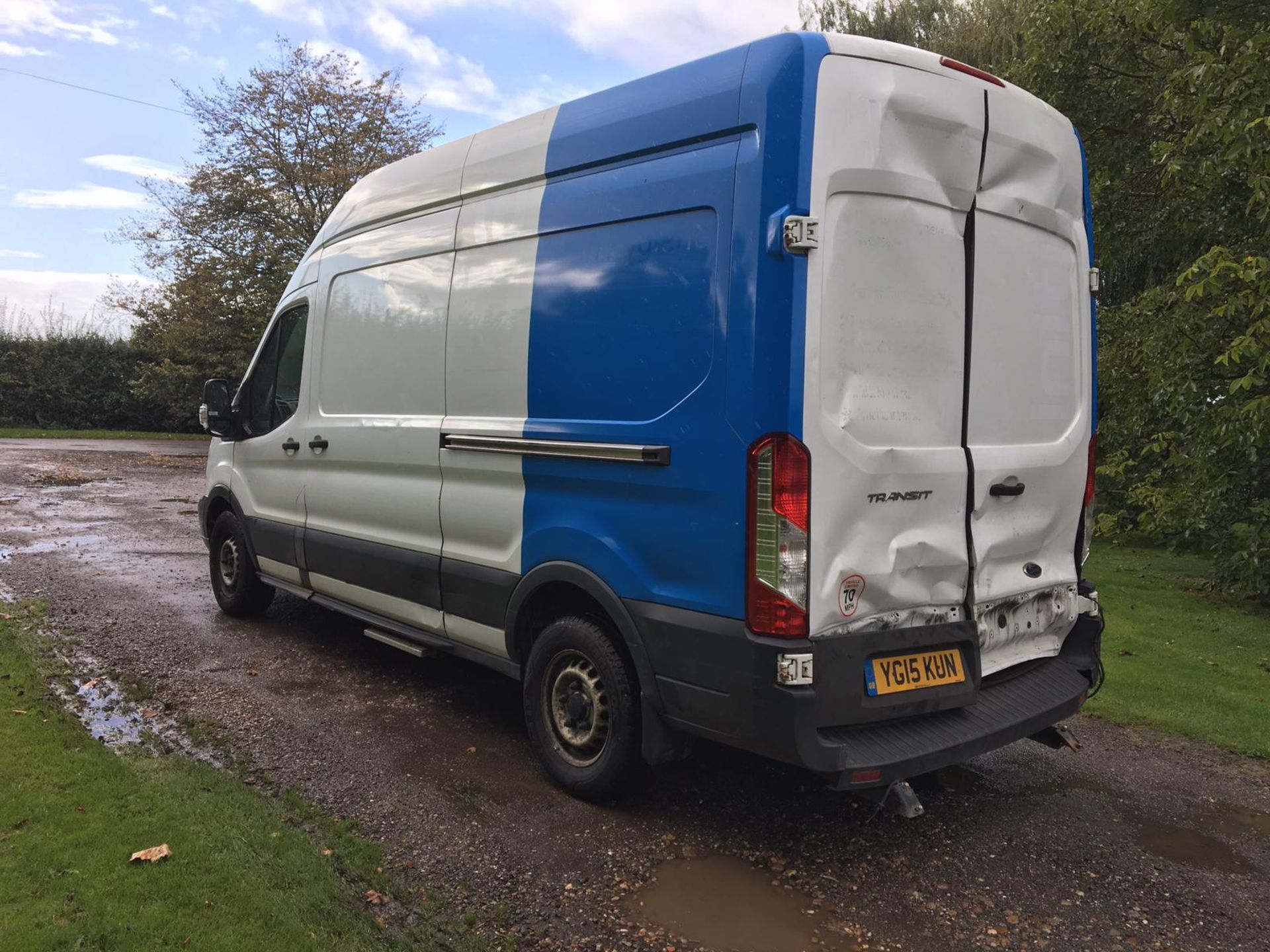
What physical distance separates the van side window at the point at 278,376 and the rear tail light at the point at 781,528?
3828 mm

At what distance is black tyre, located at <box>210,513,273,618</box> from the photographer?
664cm

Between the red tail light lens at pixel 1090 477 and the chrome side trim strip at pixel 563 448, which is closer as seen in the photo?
the chrome side trim strip at pixel 563 448

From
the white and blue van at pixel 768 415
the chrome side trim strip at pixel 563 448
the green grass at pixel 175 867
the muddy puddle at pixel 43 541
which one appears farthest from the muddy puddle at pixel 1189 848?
the muddy puddle at pixel 43 541

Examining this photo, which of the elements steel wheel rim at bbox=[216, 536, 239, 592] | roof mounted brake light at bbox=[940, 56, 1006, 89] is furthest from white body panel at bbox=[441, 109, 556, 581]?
steel wheel rim at bbox=[216, 536, 239, 592]

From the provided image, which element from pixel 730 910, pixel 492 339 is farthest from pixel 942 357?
pixel 730 910

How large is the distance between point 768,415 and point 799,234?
1.95 ft

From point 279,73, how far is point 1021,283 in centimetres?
2493

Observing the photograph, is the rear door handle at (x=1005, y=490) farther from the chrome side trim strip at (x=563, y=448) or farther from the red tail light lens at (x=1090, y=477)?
the chrome side trim strip at (x=563, y=448)

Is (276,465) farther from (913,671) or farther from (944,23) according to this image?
(944,23)

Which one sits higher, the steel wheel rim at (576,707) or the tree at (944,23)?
the tree at (944,23)

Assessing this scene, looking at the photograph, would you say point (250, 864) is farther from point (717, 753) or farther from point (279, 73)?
point (279, 73)

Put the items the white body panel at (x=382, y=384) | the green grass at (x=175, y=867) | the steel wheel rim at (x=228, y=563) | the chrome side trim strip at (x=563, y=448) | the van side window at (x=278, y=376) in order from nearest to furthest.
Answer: the green grass at (x=175, y=867) → the chrome side trim strip at (x=563, y=448) → the white body panel at (x=382, y=384) → the van side window at (x=278, y=376) → the steel wheel rim at (x=228, y=563)

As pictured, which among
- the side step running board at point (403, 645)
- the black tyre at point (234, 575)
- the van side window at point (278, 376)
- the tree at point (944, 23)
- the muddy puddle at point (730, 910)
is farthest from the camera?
the tree at point (944, 23)

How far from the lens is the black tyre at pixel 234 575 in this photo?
6637mm
